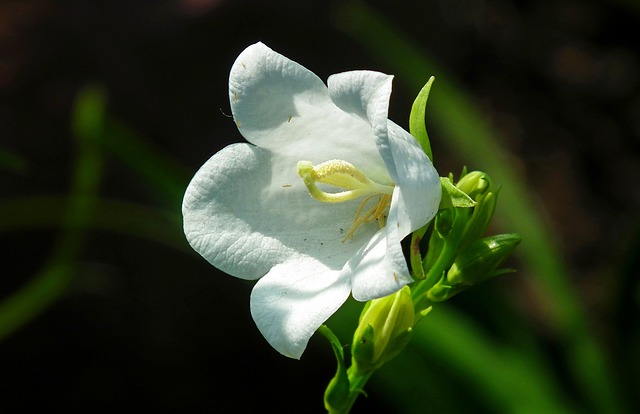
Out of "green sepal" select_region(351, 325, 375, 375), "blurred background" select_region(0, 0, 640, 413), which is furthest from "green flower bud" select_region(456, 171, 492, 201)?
"blurred background" select_region(0, 0, 640, 413)

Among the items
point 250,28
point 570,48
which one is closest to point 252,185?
point 250,28

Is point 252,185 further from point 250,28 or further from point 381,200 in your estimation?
point 250,28

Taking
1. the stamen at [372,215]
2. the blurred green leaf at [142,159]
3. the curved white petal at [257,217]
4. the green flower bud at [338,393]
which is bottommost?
the blurred green leaf at [142,159]

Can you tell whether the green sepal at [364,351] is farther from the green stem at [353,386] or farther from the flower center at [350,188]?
the flower center at [350,188]

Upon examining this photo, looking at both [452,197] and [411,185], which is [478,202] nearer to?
[452,197]

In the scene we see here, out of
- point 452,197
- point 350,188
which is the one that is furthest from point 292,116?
point 452,197

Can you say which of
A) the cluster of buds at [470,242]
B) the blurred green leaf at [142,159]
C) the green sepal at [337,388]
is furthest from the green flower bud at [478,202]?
the blurred green leaf at [142,159]

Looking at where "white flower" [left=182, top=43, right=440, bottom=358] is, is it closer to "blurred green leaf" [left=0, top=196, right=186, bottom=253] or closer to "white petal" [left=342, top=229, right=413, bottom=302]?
"white petal" [left=342, top=229, right=413, bottom=302]
